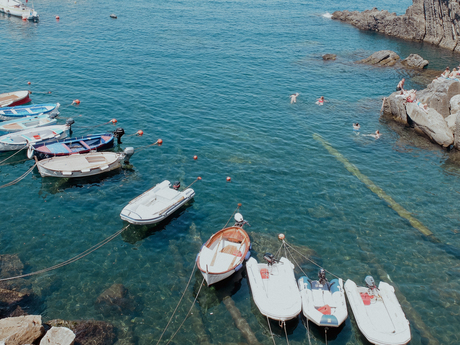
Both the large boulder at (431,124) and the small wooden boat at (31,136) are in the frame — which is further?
the large boulder at (431,124)

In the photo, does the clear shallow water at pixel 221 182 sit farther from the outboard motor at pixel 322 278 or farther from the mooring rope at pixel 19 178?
the outboard motor at pixel 322 278

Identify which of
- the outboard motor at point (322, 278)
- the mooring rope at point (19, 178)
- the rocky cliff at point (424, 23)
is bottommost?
the mooring rope at point (19, 178)

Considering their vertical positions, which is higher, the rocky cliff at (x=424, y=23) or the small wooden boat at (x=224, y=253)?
the rocky cliff at (x=424, y=23)

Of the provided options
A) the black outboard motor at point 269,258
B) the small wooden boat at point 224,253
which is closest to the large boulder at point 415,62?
the small wooden boat at point 224,253

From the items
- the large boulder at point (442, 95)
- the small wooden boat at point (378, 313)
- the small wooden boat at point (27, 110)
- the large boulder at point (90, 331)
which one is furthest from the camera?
the large boulder at point (442, 95)

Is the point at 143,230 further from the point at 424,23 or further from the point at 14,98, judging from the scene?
the point at 424,23

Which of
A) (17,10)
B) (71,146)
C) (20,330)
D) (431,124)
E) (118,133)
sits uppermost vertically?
(17,10)

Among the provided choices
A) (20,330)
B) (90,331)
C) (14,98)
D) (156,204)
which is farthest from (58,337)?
(14,98)

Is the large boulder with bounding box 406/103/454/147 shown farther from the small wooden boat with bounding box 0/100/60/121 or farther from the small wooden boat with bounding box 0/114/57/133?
the small wooden boat with bounding box 0/100/60/121
